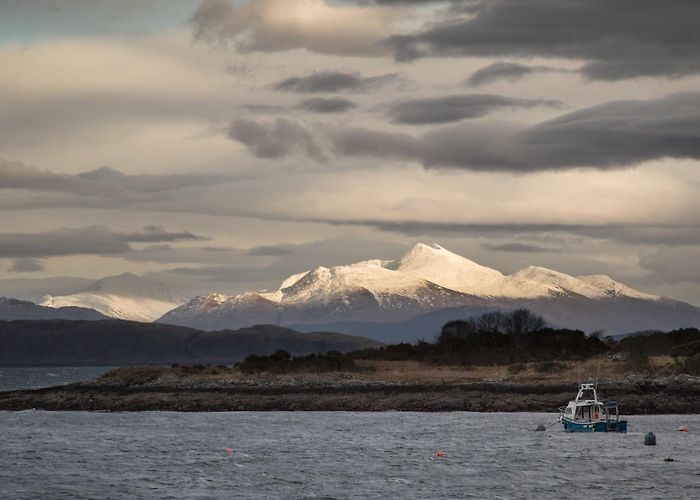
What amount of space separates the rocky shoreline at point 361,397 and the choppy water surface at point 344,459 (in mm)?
6200

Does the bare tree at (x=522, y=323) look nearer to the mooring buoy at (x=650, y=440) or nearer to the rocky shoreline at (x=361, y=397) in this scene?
the rocky shoreline at (x=361, y=397)

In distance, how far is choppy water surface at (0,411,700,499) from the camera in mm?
56031

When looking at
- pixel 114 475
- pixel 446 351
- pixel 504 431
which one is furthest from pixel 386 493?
pixel 446 351

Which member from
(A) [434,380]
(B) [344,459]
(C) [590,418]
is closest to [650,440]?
(C) [590,418]

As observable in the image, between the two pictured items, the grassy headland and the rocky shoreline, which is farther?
the grassy headland

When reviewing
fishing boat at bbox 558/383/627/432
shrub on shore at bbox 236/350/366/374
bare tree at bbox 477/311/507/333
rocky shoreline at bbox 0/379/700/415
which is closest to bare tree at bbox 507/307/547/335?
bare tree at bbox 477/311/507/333

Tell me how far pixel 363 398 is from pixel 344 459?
42.4 m

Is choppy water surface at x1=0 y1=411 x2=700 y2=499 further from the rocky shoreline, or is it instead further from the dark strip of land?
the rocky shoreline

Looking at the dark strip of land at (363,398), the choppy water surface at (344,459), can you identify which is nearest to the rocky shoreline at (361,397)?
the dark strip of land at (363,398)

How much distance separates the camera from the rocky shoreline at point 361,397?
10238 cm

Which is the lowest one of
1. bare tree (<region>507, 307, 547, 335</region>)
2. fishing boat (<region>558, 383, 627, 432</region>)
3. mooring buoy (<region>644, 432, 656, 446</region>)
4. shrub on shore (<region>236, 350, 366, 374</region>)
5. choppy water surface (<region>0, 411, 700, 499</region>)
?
choppy water surface (<region>0, 411, 700, 499</region>)

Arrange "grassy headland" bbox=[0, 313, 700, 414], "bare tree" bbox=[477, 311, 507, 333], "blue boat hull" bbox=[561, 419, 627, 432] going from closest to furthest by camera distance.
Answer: "blue boat hull" bbox=[561, 419, 627, 432]
"grassy headland" bbox=[0, 313, 700, 414]
"bare tree" bbox=[477, 311, 507, 333]

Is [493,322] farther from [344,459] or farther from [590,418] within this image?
[344,459]

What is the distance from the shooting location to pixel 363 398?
110188 mm
